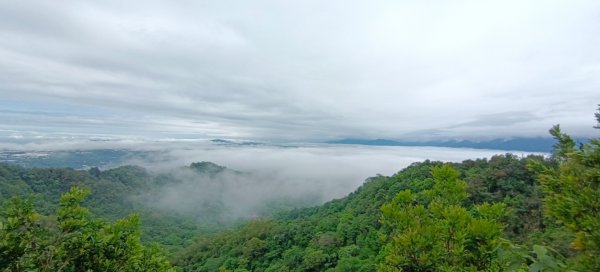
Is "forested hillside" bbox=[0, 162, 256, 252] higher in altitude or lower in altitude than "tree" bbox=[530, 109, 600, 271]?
lower

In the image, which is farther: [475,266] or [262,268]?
[262,268]

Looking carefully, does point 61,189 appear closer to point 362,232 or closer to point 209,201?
point 209,201

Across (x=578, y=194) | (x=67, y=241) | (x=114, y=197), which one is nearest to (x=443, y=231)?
(x=578, y=194)

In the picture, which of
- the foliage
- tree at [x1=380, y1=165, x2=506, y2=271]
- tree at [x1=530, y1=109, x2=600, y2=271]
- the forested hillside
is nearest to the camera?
tree at [x1=530, y1=109, x2=600, y2=271]

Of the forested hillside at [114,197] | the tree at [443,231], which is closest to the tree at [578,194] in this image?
the tree at [443,231]

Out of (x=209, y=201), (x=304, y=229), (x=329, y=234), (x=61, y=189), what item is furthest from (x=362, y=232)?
(x=209, y=201)

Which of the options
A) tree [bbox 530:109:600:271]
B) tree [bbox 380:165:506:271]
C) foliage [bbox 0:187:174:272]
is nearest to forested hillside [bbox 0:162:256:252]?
foliage [bbox 0:187:174:272]

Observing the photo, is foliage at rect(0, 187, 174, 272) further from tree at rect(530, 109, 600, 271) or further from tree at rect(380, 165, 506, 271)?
tree at rect(530, 109, 600, 271)

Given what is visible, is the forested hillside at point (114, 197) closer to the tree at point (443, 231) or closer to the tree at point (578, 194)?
the tree at point (443, 231)

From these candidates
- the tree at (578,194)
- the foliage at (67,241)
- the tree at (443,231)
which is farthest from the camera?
the foliage at (67,241)

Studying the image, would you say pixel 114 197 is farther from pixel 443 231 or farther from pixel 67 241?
pixel 443 231

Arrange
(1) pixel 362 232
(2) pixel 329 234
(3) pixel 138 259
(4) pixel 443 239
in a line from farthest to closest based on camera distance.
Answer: (2) pixel 329 234 < (1) pixel 362 232 < (3) pixel 138 259 < (4) pixel 443 239
